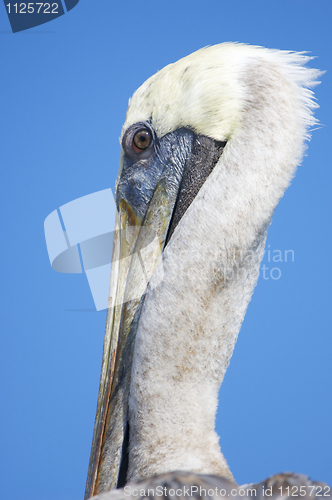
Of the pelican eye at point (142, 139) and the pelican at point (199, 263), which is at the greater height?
the pelican eye at point (142, 139)

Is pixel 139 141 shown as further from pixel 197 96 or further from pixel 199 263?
pixel 199 263

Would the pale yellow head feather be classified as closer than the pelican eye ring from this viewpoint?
Yes

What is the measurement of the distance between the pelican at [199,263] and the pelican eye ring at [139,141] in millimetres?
42

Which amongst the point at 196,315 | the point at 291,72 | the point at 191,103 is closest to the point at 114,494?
the point at 196,315

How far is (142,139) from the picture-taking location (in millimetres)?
1487

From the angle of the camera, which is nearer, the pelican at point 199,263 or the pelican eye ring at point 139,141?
the pelican at point 199,263

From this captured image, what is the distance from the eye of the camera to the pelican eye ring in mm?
1479

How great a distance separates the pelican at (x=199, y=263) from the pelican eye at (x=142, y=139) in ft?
0.14

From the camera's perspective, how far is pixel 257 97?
130cm

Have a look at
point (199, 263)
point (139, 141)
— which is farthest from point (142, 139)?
point (199, 263)

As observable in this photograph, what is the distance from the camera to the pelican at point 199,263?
4.16 feet

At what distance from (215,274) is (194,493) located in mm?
569

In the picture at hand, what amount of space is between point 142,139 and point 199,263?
1.64ft

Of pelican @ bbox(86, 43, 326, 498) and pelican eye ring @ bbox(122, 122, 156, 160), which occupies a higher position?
pelican eye ring @ bbox(122, 122, 156, 160)
